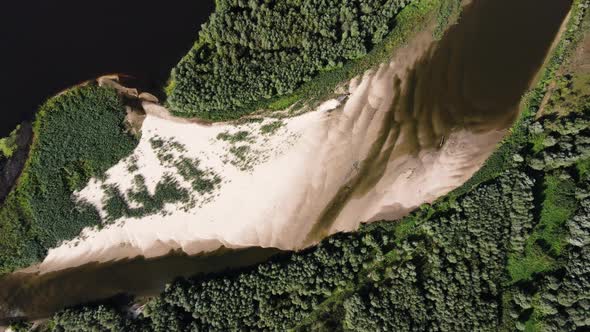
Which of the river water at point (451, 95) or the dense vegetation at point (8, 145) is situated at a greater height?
the dense vegetation at point (8, 145)

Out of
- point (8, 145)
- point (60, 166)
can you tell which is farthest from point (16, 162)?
point (60, 166)

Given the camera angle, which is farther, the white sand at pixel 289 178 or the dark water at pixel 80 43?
the white sand at pixel 289 178

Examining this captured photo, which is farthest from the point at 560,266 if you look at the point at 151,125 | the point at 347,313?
the point at 151,125

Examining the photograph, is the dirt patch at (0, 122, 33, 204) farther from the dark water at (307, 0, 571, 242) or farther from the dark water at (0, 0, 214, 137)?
the dark water at (307, 0, 571, 242)

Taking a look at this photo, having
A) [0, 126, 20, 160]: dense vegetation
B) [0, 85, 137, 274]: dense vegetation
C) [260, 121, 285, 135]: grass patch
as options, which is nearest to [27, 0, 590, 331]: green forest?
[0, 85, 137, 274]: dense vegetation

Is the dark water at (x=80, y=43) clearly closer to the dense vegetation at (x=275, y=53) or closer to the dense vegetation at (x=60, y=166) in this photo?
the dense vegetation at (x=60, y=166)

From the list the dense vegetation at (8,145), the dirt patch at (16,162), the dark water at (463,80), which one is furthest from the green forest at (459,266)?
the dense vegetation at (8,145)
